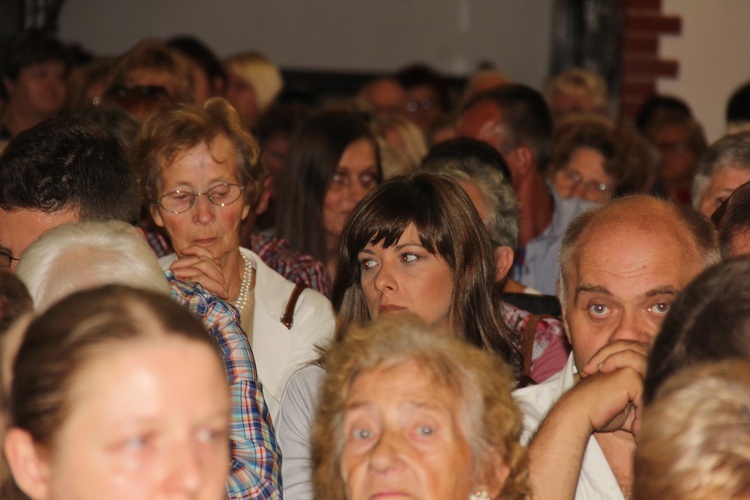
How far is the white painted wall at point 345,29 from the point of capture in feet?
38.3

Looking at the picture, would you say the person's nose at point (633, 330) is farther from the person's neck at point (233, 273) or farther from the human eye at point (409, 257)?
the person's neck at point (233, 273)

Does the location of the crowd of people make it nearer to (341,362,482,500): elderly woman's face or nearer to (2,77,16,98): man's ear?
(341,362,482,500): elderly woman's face

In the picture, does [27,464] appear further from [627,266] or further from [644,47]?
[644,47]

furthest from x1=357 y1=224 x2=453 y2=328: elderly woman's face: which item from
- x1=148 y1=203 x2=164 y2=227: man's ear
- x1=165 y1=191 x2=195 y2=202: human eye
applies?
x1=148 y1=203 x2=164 y2=227: man's ear

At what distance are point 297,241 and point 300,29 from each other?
22.6 ft

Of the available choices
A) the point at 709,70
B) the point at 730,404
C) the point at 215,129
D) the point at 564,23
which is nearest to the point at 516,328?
the point at 215,129

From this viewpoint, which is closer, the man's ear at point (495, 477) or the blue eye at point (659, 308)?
the man's ear at point (495, 477)

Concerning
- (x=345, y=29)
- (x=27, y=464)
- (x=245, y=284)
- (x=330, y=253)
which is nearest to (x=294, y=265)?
(x=245, y=284)

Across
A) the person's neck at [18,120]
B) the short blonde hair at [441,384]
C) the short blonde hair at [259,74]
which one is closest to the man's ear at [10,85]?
the person's neck at [18,120]

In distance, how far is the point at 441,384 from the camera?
2.49 m

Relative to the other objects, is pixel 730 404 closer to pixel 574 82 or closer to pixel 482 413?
pixel 482 413

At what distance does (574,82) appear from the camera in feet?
29.0

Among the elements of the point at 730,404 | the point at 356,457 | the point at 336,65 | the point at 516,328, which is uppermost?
the point at 730,404

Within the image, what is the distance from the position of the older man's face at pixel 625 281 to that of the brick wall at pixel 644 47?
701 centimetres
